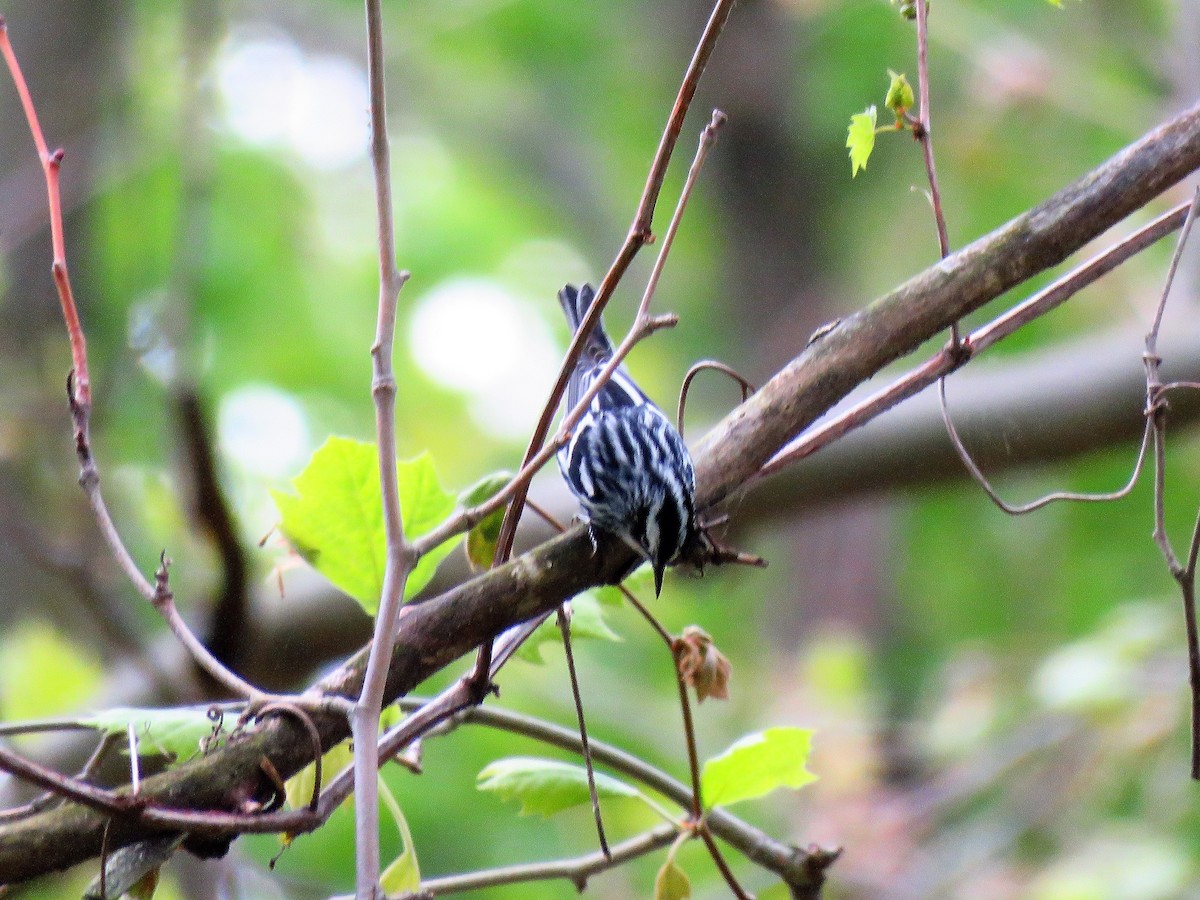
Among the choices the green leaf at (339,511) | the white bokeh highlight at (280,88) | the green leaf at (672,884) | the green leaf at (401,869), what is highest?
the white bokeh highlight at (280,88)

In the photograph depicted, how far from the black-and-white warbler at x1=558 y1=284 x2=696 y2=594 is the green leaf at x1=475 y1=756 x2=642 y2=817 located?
0.31 metres

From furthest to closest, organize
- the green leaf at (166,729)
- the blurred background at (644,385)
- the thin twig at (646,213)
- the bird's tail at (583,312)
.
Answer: the blurred background at (644,385), the bird's tail at (583,312), the green leaf at (166,729), the thin twig at (646,213)

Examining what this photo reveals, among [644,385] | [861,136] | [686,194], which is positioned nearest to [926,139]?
[861,136]

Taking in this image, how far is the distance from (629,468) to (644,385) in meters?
6.20

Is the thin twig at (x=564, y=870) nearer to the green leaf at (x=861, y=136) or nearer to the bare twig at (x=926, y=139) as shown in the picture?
the bare twig at (x=926, y=139)

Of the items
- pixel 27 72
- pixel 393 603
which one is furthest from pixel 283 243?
pixel 393 603

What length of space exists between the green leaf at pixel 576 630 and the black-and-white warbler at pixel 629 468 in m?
0.11

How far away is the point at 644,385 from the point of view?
8500mm

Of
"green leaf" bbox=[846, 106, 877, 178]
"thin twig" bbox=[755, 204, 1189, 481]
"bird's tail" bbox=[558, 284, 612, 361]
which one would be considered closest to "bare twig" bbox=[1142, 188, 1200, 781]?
"thin twig" bbox=[755, 204, 1189, 481]

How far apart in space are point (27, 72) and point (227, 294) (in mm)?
1201

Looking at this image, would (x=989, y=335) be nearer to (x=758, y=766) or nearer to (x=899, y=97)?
(x=899, y=97)

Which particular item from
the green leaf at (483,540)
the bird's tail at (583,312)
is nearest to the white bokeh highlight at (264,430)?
the bird's tail at (583,312)

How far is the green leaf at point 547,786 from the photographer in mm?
1730

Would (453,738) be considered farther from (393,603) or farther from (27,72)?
(393,603)
